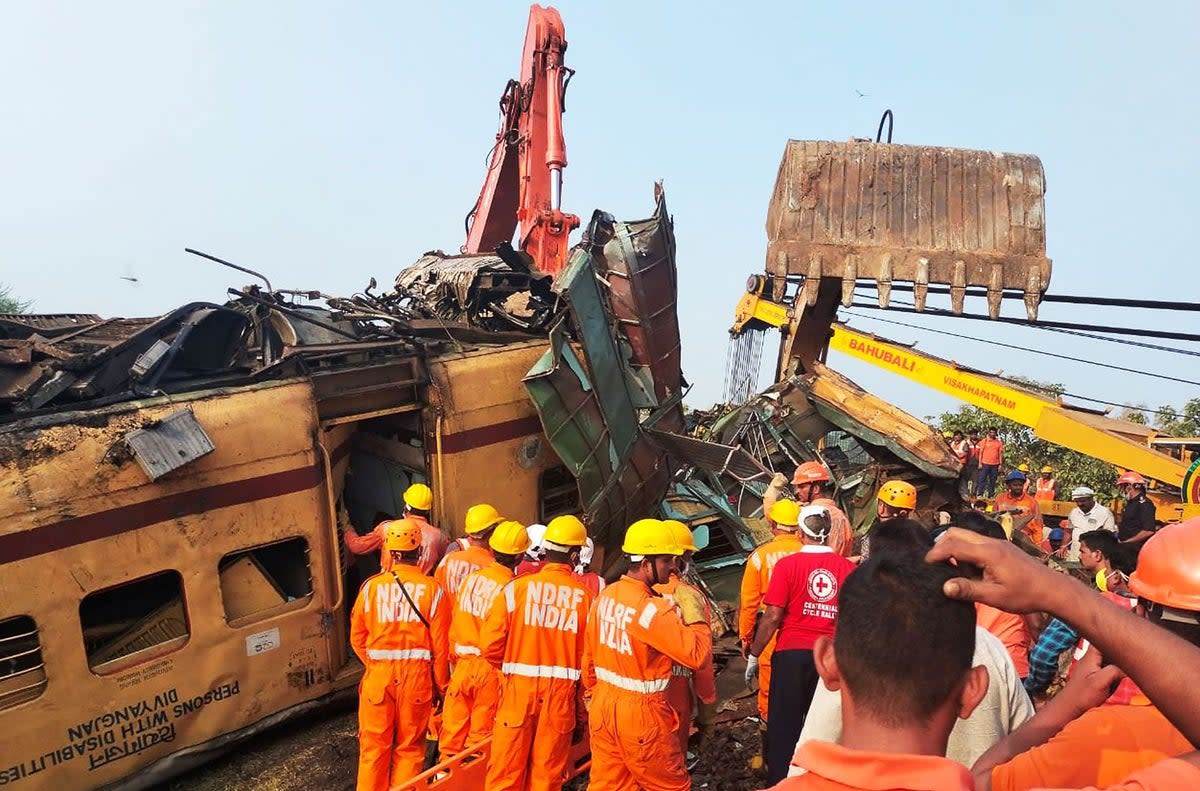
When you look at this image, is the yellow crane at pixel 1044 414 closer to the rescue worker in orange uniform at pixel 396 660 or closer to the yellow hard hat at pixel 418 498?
the yellow hard hat at pixel 418 498

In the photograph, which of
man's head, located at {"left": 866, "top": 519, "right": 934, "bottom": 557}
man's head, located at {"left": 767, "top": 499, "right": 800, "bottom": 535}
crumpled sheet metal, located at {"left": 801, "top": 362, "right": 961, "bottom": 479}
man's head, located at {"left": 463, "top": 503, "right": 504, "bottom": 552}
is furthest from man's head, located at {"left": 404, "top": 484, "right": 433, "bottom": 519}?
crumpled sheet metal, located at {"left": 801, "top": 362, "right": 961, "bottom": 479}

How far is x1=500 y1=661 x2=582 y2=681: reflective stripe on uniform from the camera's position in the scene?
416cm

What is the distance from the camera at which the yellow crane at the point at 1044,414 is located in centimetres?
912

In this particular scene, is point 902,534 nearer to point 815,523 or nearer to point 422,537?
point 815,523

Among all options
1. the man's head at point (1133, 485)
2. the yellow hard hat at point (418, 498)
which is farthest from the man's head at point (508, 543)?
the man's head at point (1133, 485)

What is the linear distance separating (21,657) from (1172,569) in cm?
546

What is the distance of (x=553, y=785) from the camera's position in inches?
168

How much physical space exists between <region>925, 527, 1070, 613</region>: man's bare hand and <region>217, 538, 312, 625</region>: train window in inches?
187

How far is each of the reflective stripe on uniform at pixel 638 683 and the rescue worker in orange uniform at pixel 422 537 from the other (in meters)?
1.88

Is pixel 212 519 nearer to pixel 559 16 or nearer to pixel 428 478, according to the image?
pixel 428 478

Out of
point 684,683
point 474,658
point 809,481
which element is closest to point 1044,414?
point 809,481

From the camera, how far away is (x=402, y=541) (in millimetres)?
4590

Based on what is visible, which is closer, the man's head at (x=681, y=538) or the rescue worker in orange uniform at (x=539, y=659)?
the man's head at (x=681, y=538)

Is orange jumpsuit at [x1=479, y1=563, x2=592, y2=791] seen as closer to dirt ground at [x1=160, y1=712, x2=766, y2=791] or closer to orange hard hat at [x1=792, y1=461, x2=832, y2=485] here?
dirt ground at [x1=160, y1=712, x2=766, y2=791]
